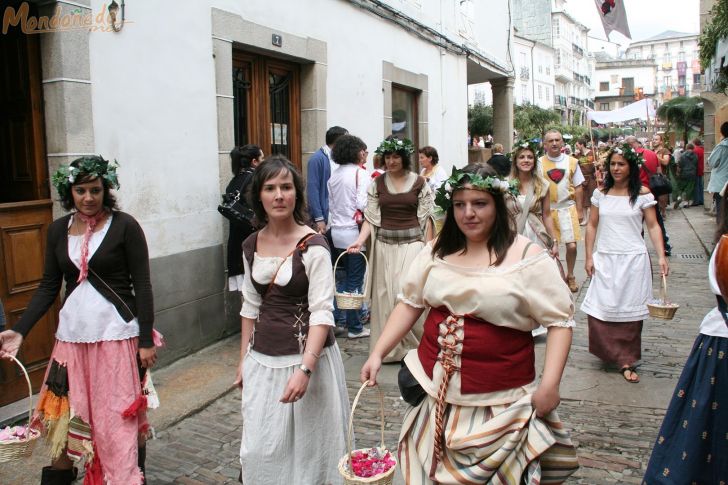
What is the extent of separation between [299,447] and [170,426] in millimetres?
2014

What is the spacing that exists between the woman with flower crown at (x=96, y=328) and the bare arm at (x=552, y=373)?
6.86ft

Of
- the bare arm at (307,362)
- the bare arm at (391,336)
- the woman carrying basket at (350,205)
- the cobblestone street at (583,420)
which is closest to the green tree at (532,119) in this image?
the woman carrying basket at (350,205)

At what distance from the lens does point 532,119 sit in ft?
137

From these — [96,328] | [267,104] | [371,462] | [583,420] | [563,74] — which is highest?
[563,74]

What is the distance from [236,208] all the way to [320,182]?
1278 millimetres

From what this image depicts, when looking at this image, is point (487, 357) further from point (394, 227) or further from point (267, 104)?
point (267, 104)

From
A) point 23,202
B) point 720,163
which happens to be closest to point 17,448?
point 23,202

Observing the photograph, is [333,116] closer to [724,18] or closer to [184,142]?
[184,142]

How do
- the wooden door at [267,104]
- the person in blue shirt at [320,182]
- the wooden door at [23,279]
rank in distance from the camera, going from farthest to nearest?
the wooden door at [267,104] → the person in blue shirt at [320,182] → the wooden door at [23,279]

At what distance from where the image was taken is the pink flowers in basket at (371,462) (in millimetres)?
2803

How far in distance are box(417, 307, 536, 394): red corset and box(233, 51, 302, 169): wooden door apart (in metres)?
5.28

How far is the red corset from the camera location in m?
2.57

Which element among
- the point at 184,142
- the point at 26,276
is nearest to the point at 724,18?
the point at 184,142

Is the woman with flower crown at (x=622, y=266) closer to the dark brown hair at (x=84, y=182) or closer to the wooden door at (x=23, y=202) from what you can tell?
the dark brown hair at (x=84, y=182)
